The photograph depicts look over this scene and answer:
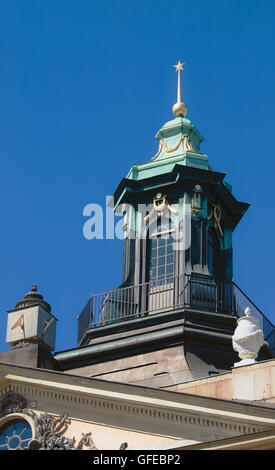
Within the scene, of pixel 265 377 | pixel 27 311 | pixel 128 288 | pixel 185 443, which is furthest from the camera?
pixel 128 288

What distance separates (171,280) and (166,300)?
2.62 feet

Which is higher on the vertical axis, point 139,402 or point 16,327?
point 16,327

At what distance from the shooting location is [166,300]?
42781 mm

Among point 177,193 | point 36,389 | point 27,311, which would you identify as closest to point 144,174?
point 177,193

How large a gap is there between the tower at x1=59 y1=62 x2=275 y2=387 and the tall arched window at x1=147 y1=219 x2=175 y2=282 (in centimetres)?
3

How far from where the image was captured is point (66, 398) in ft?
109

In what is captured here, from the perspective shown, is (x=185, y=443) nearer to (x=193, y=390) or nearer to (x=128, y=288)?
(x=193, y=390)

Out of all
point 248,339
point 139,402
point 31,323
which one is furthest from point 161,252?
point 139,402

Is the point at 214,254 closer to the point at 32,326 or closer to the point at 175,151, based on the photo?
the point at 175,151

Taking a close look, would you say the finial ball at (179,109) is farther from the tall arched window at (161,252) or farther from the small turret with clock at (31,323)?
the small turret with clock at (31,323)

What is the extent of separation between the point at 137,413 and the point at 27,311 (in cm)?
605

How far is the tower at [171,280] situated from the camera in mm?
40250

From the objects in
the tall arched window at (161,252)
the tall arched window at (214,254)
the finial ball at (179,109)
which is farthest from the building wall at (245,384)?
the finial ball at (179,109)

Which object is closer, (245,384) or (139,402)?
(139,402)
